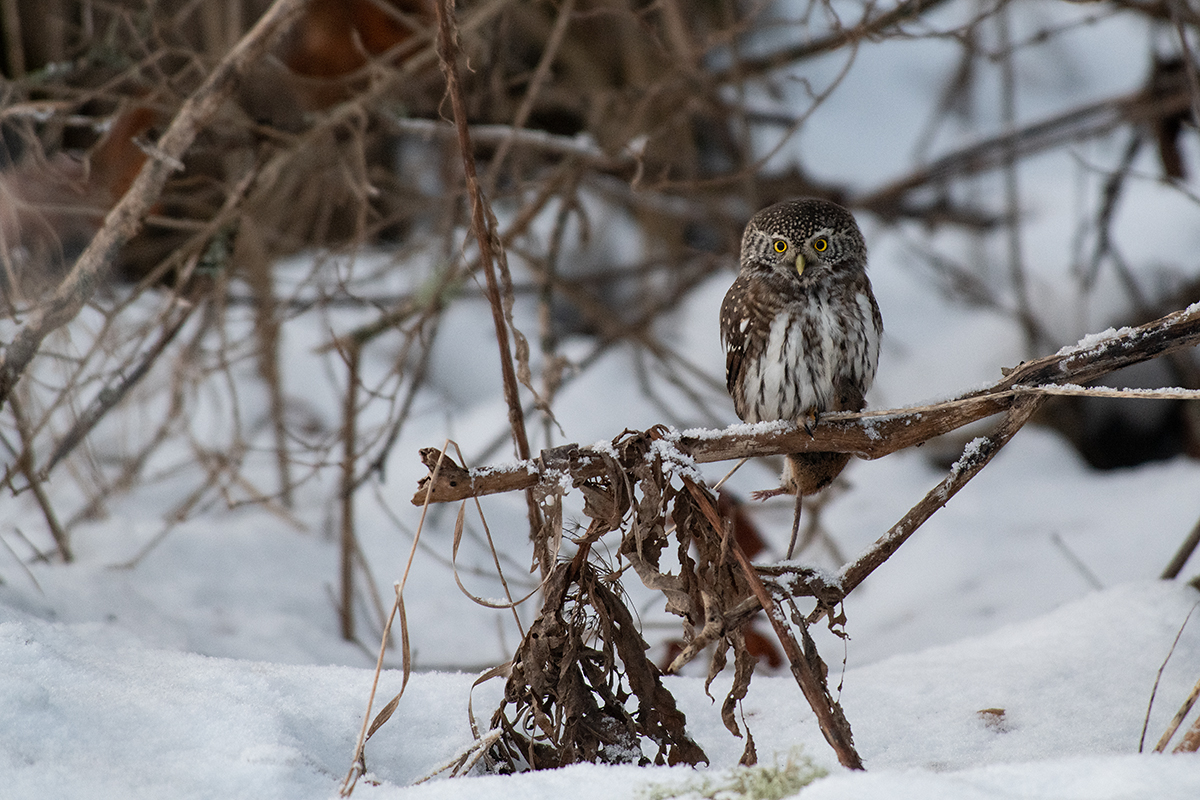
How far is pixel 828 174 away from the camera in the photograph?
20.7ft

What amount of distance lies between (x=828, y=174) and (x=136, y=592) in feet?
15.0

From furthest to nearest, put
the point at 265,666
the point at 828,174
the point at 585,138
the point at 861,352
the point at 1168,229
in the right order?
the point at 828,174 < the point at 1168,229 < the point at 585,138 < the point at 861,352 < the point at 265,666

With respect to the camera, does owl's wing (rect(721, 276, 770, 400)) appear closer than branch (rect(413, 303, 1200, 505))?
No

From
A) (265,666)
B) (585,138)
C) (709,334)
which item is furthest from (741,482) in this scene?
(265,666)

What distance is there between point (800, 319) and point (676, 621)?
7.04ft

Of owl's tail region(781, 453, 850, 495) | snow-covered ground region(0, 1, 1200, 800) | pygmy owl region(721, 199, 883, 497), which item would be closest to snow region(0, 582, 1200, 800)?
snow-covered ground region(0, 1, 1200, 800)

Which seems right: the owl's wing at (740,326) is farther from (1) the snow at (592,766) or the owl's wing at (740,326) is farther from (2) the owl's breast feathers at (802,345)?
(1) the snow at (592,766)

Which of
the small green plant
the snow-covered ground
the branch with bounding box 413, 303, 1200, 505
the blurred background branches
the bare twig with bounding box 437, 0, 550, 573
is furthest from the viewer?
the blurred background branches

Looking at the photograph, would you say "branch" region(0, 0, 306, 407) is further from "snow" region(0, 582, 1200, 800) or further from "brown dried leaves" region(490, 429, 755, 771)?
"brown dried leaves" region(490, 429, 755, 771)

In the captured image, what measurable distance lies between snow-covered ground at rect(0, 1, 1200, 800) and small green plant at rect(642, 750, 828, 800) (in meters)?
0.01

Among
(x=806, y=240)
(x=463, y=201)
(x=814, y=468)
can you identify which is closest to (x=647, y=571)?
(x=814, y=468)

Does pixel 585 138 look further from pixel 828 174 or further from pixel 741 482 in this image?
pixel 828 174

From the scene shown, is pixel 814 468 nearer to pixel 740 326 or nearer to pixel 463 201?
pixel 740 326

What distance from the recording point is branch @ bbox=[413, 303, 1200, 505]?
5.70ft
